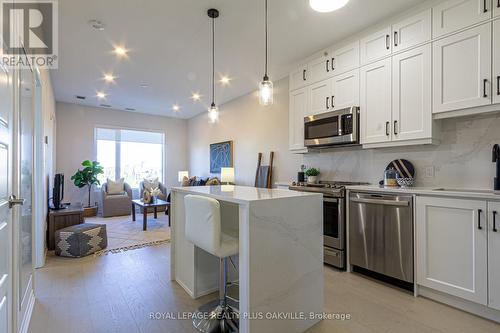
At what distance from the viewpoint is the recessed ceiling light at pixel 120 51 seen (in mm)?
3391

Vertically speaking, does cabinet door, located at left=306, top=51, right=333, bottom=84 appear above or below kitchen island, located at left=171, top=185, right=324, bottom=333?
above

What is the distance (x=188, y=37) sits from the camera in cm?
311

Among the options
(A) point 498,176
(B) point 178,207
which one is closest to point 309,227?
(B) point 178,207

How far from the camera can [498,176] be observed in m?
2.15

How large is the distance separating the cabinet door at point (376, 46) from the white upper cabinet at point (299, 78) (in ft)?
2.78

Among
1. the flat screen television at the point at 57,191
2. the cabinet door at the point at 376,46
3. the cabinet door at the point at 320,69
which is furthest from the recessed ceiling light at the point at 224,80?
the flat screen television at the point at 57,191

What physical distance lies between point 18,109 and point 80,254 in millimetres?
2476

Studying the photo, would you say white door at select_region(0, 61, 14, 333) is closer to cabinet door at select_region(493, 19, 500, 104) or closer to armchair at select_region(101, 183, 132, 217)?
cabinet door at select_region(493, 19, 500, 104)

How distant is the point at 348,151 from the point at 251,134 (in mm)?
2325

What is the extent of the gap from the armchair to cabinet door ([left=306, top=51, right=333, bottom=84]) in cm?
520

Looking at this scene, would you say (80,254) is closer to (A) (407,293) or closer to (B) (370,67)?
(A) (407,293)

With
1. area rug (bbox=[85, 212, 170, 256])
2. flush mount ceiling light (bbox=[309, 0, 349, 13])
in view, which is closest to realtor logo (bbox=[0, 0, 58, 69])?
flush mount ceiling light (bbox=[309, 0, 349, 13])

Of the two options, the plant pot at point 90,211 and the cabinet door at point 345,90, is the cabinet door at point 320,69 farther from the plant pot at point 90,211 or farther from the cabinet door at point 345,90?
the plant pot at point 90,211

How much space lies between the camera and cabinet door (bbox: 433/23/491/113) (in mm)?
2119
